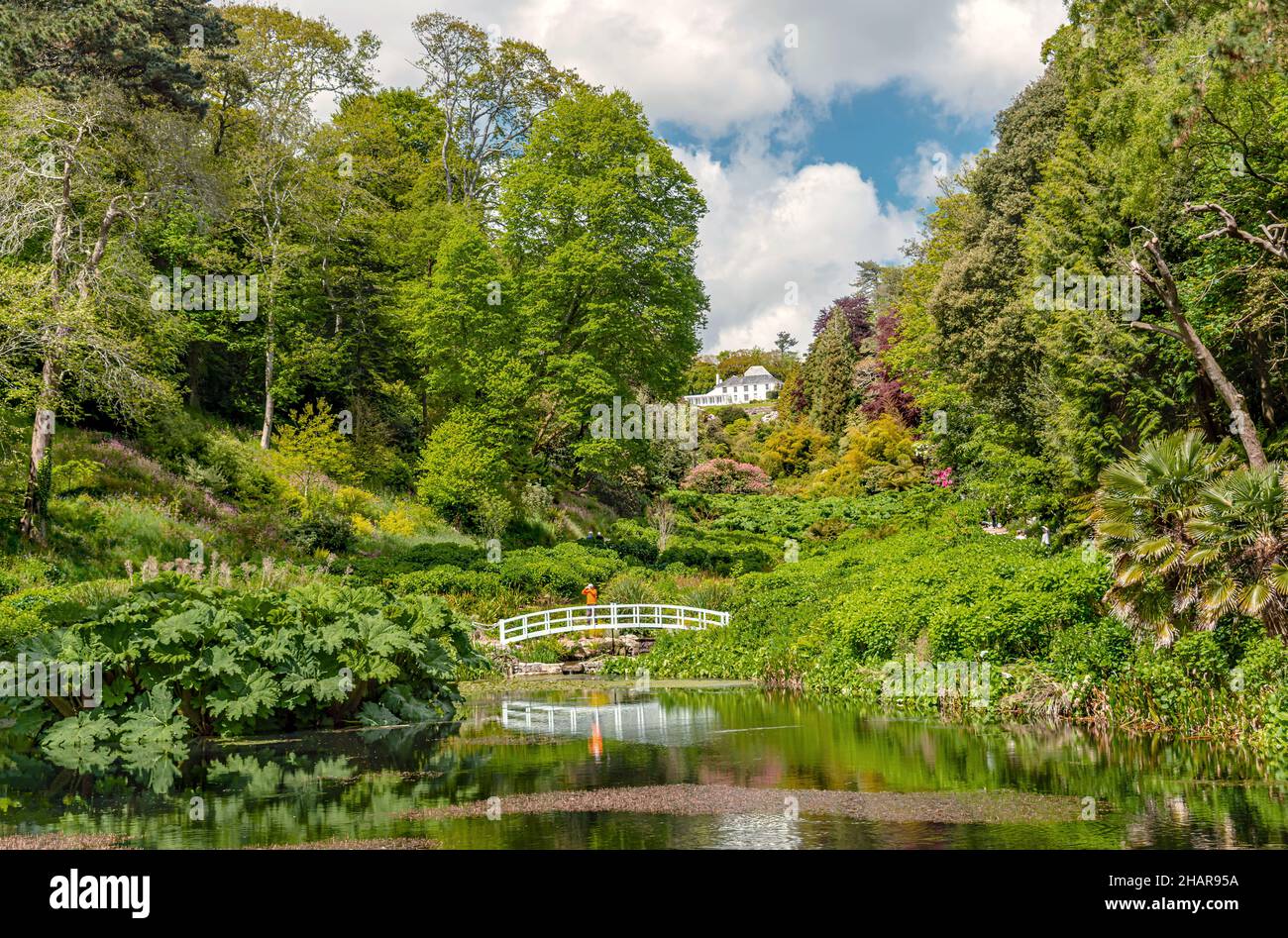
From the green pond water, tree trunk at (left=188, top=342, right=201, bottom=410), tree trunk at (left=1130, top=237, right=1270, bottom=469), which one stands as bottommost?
the green pond water

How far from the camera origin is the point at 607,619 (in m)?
27.4

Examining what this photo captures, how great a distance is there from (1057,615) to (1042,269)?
12650 millimetres

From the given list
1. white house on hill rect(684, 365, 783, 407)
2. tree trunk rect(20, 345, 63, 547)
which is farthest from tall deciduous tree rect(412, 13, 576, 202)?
white house on hill rect(684, 365, 783, 407)

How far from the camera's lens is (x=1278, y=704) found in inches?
469

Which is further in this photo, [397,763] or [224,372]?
[224,372]

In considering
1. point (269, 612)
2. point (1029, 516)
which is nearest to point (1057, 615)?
point (269, 612)

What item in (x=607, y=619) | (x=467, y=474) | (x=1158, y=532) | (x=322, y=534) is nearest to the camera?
(x=1158, y=532)

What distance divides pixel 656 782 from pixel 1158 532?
825 centimetres

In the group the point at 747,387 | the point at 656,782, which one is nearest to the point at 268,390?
the point at 656,782

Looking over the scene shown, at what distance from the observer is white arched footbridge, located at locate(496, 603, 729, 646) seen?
2572 cm

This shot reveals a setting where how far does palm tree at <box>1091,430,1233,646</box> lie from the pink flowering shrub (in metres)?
42.1

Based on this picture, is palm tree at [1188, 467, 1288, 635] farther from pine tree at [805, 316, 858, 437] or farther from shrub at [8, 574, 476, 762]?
pine tree at [805, 316, 858, 437]

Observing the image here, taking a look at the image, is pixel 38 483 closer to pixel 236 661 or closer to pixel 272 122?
pixel 236 661

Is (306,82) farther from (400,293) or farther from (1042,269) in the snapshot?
(1042,269)
